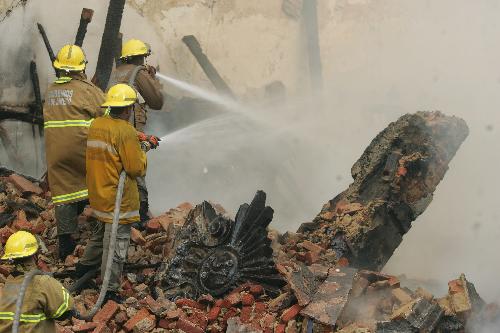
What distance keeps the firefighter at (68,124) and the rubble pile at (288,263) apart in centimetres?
61

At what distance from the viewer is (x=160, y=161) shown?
10.1m

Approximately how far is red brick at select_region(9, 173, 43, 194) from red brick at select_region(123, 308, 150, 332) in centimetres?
273

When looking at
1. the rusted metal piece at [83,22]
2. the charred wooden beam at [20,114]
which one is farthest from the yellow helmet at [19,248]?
the charred wooden beam at [20,114]

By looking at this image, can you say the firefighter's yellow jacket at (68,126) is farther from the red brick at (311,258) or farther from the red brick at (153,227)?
the red brick at (311,258)

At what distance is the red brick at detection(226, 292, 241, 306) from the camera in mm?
5510

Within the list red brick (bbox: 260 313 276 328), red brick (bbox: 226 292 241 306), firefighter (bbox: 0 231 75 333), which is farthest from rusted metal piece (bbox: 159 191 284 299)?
firefighter (bbox: 0 231 75 333)

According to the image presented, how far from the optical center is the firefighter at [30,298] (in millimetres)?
3713

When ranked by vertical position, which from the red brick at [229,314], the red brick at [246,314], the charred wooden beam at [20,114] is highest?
the charred wooden beam at [20,114]

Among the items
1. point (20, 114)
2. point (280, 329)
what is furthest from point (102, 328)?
point (20, 114)

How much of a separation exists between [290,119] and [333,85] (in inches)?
54.8

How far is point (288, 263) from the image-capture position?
19.7ft

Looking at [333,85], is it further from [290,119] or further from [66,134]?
[66,134]

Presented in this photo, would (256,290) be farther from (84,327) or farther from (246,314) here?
(84,327)

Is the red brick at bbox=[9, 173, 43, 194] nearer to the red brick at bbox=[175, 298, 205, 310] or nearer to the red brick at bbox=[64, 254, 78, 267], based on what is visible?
the red brick at bbox=[64, 254, 78, 267]
